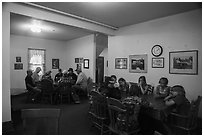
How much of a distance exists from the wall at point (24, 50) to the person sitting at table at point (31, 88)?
175 centimetres

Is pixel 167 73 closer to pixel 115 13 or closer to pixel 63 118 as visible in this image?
pixel 115 13

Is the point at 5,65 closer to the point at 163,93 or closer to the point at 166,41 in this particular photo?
the point at 163,93

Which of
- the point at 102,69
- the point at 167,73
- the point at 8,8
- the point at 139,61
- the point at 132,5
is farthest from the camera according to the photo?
the point at 102,69

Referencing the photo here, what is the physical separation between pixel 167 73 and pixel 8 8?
12.8 feet

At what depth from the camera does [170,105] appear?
214 cm

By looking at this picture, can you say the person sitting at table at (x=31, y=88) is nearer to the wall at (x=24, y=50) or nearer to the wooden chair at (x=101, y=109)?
the wall at (x=24, y=50)

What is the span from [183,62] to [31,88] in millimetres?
4588

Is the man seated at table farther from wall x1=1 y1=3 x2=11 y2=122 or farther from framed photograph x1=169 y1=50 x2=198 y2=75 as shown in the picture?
framed photograph x1=169 y1=50 x2=198 y2=75

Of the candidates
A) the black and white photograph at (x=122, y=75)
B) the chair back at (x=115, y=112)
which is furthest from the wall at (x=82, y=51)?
the chair back at (x=115, y=112)

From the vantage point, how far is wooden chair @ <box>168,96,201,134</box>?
196 centimetres

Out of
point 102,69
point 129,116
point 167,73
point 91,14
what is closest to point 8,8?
point 91,14

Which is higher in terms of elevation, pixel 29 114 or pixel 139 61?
pixel 139 61

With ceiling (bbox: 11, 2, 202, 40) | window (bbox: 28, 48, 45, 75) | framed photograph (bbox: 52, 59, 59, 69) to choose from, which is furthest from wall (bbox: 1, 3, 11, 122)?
framed photograph (bbox: 52, 59, 59, 69)

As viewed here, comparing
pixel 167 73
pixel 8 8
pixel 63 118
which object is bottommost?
pixel 63 118
